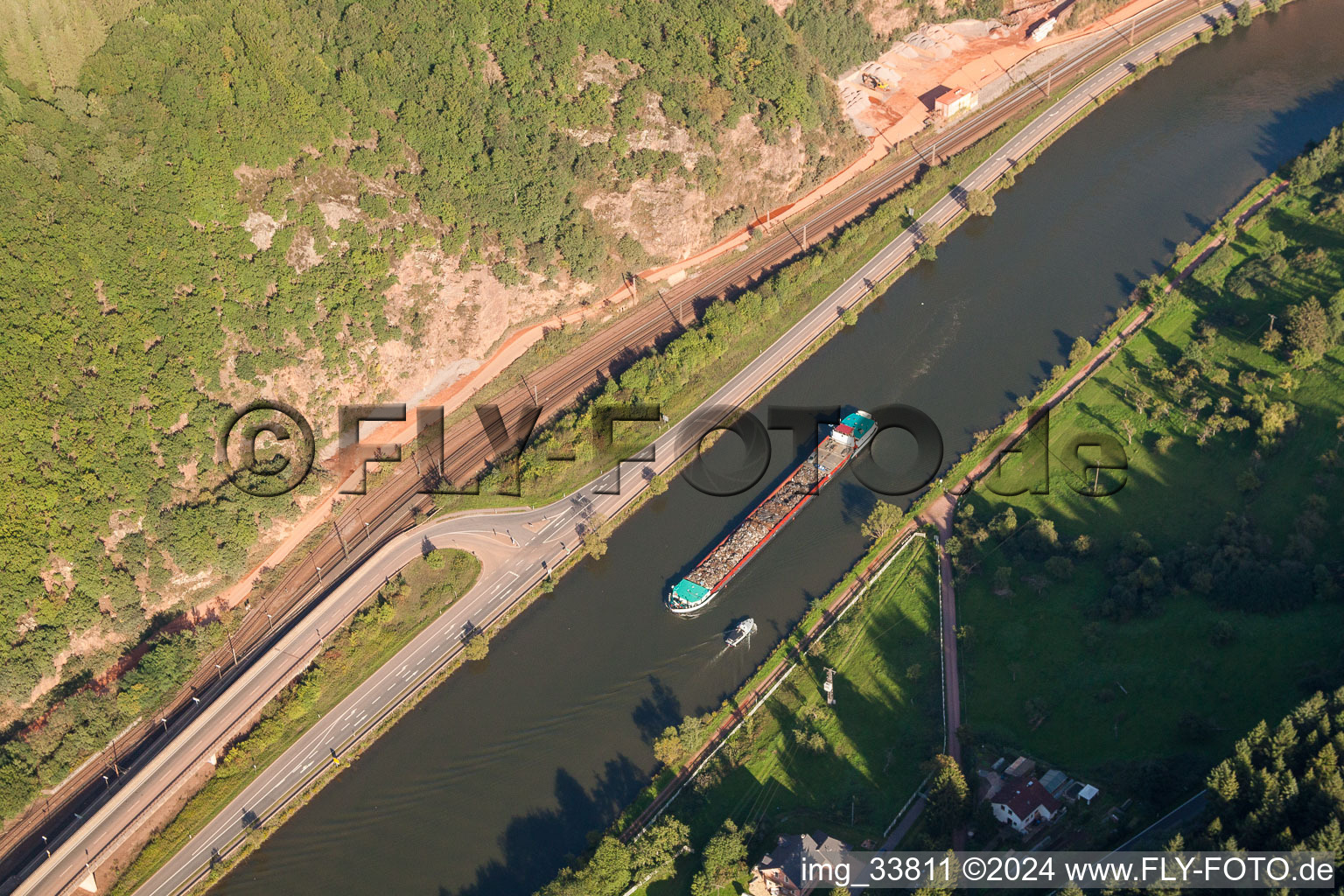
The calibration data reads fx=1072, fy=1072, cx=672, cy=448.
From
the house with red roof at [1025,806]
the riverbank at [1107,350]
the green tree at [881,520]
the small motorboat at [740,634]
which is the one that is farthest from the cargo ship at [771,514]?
the house with red roof at [1025,806]

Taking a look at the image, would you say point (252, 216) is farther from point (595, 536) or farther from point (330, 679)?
point (595, 536)

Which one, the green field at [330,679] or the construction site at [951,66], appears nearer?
the green field at [330,679]

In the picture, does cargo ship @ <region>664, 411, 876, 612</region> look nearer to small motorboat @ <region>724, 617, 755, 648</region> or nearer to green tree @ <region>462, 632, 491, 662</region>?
small motorboat @ <region>724, 617, 755, 648</region>

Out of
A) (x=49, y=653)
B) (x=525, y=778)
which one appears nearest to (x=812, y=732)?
(x=525, y=778)

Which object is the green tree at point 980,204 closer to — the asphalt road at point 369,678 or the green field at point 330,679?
the asphalt road at point 369,678

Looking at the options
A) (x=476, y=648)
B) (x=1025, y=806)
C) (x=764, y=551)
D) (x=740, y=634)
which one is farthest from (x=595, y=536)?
(x=1025, y=806)
